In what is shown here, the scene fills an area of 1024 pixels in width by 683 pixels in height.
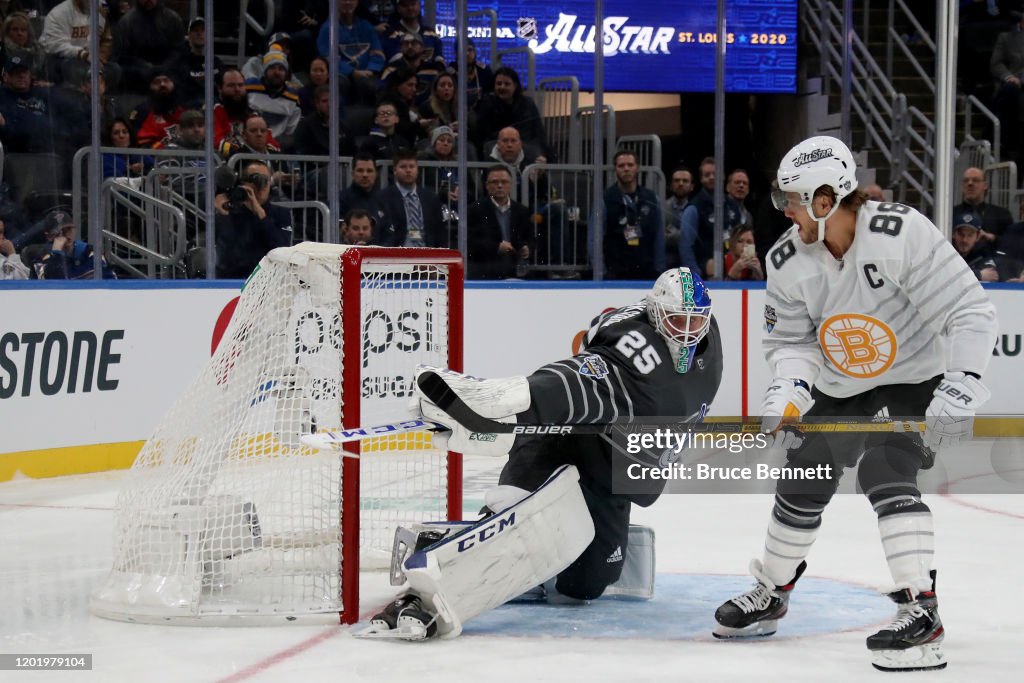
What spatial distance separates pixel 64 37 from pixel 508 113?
7.59 feet

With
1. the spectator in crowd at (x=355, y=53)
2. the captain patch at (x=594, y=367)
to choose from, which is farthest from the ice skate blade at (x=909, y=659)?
the spectator in crowd at (x=355, y=53)

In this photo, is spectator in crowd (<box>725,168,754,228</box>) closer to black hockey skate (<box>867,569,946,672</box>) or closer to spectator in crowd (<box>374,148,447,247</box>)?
spectator in crowd (<box>374,148,447,247</box>)

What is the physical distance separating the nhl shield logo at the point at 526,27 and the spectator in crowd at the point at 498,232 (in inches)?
46.9

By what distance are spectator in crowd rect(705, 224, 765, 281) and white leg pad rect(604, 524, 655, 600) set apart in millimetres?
3894

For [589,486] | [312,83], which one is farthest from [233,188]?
[589,486]

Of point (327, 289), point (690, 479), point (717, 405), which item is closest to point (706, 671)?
point (327, 289)

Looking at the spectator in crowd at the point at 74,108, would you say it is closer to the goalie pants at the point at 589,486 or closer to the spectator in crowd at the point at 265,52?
the spectator in crowd at the point at 265,52

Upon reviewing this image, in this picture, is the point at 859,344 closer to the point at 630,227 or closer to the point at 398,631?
the point at 398,631

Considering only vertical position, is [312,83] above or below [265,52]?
below

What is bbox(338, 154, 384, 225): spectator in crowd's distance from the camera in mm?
6594

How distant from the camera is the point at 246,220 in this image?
641cm

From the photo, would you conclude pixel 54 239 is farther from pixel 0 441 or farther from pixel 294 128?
pixel 294 128

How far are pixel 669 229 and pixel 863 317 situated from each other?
4.23m

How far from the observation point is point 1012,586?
12.3 ft
